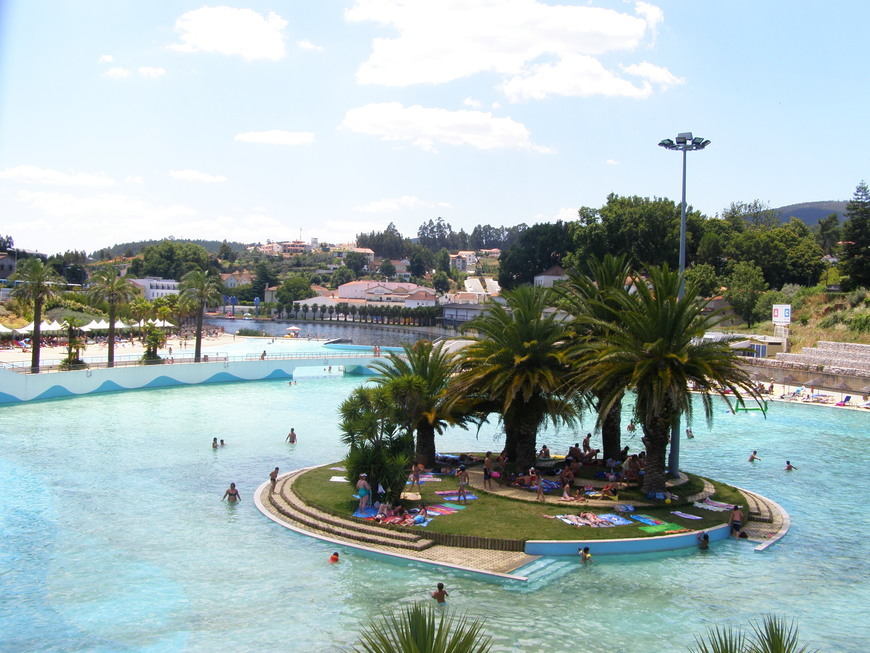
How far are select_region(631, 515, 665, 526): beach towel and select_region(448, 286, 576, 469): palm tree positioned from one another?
12.4ft

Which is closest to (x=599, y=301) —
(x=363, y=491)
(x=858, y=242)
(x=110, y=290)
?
(x=363, y=491)

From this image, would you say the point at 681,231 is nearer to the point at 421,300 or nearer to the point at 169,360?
the point at 169,360

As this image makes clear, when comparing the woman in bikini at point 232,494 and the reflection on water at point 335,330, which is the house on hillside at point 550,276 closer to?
the reflection on water at point 335,330

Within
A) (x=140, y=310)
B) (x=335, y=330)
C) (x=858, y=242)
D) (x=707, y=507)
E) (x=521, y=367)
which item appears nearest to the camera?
(x=707, y=507)

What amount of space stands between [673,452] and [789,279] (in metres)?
58.7

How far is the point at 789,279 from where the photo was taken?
73062 mm

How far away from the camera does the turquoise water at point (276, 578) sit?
524 inches

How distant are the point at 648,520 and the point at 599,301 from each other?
738cm

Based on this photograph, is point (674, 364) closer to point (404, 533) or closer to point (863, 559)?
point (863, 559)

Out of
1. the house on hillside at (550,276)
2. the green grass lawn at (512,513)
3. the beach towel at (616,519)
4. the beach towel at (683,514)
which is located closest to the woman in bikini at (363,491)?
the green grass lawn at (512,513)

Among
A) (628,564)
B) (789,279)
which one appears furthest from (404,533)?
(789,279)

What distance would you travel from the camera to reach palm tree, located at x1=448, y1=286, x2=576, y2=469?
843 inches

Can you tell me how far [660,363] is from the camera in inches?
754

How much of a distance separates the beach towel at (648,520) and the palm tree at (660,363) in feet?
5.43
